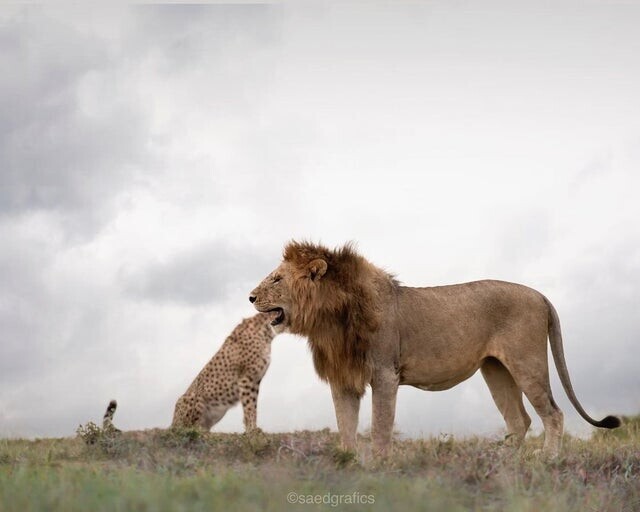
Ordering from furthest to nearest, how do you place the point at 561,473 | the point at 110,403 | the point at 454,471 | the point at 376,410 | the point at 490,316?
the point at 110,403, the point at 490,316, the point at 376,410, the point at 561,473, the point at 454,471

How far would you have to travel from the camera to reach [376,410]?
26.1ft

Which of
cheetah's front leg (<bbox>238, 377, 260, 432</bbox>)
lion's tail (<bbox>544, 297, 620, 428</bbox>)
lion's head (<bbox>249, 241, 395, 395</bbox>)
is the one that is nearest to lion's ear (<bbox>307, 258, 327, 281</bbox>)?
lion's head (<bbox>249, 241, 395, 395</bbox>)

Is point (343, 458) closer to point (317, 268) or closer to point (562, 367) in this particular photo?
point (317, 268)

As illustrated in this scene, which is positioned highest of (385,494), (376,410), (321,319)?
(321,319)

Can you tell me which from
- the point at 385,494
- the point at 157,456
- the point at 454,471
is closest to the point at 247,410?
the point at 157,456

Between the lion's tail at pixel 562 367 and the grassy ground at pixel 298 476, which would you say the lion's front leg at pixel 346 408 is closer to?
the grassy ground at pixel 298 476

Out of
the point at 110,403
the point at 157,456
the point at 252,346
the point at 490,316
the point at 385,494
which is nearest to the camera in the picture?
the point at 385,494

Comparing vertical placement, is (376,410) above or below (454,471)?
above

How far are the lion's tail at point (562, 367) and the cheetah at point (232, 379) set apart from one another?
166 inches

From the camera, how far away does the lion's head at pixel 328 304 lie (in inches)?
320

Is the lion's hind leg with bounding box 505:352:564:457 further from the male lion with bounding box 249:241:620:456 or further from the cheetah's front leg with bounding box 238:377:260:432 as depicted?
the cheetah's front leg with bounding box 238:377:260:432

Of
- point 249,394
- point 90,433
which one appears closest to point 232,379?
point 249,394

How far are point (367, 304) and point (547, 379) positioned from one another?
254cm

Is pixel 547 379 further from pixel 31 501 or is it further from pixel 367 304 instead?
pixel 31 501
